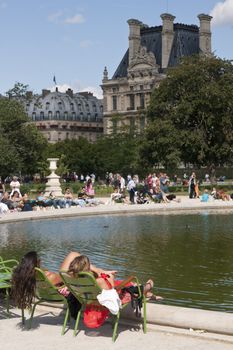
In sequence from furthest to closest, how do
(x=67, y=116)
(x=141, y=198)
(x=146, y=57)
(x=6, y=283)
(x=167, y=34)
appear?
(x=67, y=116) → (x=146, y=57) → (x=167, y=34) → (x=141, y=198) → (x=6, y=283)

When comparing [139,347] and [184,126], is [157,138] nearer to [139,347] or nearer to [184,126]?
[184,126]

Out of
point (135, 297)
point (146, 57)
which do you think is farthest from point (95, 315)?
point (146, 57)

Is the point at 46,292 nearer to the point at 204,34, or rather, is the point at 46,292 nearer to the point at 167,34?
the point at 167,34

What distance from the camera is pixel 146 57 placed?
147375 millimetres

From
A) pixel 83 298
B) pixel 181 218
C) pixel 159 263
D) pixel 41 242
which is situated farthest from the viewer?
pixel 181 218

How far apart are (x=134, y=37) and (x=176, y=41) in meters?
9.43

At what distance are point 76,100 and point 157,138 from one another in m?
128

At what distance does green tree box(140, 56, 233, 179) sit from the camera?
5997 cm

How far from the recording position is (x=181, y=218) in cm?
2811

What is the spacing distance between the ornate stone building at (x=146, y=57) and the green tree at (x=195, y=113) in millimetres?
77475

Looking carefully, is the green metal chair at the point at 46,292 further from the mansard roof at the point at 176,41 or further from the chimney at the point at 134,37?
the chimney at the point at 134,37

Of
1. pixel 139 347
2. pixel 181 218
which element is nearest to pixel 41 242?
pixel 181 218

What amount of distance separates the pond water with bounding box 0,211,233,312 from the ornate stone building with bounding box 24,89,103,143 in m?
153

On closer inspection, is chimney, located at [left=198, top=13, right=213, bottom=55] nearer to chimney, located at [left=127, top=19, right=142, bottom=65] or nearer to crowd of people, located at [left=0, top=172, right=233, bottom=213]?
chimney, located at [left=127, top=19, right=142, bottom=65]
